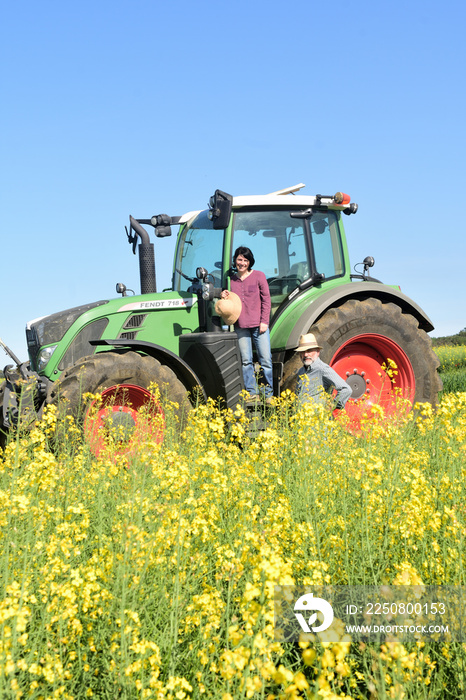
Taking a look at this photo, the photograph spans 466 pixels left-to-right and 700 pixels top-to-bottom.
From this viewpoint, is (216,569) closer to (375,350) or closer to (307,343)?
(307,343)

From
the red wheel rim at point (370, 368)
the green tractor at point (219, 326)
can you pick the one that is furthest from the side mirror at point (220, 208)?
the red wheel rim at point (370, 368)

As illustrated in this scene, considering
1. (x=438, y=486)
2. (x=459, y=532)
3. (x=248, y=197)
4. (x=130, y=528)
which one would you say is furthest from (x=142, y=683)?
(x=248, y=197)

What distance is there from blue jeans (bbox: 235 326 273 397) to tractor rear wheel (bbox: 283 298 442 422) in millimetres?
536

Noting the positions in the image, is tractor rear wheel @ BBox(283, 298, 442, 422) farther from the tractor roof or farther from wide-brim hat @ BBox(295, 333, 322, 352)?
the tractor roof

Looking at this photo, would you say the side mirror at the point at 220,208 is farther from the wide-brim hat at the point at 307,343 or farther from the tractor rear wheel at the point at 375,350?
the tractor rear wheel at the point at 375,350

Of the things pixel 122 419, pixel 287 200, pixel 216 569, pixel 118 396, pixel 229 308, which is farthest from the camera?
pixel 287 200

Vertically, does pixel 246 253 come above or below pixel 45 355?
above

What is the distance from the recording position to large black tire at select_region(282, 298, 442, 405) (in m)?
5.71

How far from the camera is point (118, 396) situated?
16.4ft

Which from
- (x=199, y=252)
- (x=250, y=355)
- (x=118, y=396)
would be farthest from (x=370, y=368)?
(x=118, y=396)

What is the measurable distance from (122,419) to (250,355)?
1.36 metres

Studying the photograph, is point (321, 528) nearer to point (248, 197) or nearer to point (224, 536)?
point (224, 536)

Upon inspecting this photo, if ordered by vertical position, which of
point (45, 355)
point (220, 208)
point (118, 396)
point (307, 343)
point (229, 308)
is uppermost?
point (220, 208)

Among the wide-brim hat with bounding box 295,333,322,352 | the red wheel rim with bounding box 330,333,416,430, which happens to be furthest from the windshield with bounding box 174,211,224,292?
the red wheel rim with bounding box 330,333,416,430
